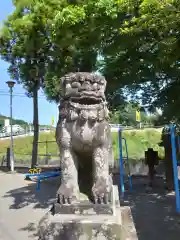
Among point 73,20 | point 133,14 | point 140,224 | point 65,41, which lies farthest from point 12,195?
point 133,14

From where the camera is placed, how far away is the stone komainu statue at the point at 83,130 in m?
3.54

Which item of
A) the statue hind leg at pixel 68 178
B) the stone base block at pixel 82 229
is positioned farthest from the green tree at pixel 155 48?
the stone base block at pixel 82 229

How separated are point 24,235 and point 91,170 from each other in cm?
290

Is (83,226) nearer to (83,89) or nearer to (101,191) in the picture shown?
(101,191)

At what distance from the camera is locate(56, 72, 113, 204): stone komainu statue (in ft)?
11.6

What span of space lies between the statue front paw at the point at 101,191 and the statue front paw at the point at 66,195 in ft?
0.83

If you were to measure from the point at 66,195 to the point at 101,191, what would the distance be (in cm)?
44

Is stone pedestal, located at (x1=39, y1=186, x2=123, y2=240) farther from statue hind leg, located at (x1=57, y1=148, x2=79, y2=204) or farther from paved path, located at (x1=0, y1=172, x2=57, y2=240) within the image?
paved path, located at (x1=0, y1=172, x2=57, y2=240)

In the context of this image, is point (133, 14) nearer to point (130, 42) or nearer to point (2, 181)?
point (130, 42)

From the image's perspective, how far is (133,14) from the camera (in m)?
5.49

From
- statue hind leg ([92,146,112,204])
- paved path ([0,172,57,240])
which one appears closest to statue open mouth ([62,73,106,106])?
statue hind leg ([92,146,112,204])

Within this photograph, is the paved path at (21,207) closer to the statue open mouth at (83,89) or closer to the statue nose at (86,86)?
the statue open mouth at (83,89)

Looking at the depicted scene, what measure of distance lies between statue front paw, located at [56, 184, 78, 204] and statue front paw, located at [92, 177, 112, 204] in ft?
0.83

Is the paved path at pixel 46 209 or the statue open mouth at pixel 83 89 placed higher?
the statue open mouth at pixel 83 89
